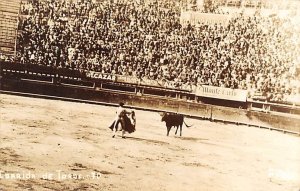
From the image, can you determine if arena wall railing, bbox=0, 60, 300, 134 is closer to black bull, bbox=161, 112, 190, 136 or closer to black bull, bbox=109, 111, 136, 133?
black bull, bbox=161, 112, 190, 136

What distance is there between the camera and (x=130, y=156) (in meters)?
4.70

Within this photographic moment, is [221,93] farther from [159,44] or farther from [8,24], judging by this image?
[8,24]

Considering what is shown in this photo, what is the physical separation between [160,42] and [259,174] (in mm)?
1679

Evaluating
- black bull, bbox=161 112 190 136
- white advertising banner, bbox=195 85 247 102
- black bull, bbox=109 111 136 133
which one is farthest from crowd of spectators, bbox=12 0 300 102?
black bull, bbox=109 111 136 133

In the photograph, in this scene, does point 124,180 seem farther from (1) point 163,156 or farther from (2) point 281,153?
(2) point 281,153

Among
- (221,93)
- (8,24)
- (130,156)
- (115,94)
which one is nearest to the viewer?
(130,156)

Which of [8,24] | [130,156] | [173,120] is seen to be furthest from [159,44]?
Answer: [8,24]

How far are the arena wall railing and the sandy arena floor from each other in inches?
11.0

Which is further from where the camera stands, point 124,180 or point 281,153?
point 281,153

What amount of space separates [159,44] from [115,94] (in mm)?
867

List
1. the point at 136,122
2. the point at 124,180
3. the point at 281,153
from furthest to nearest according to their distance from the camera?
the point at 136,122 → the point at 281,153 → the point at 124,180

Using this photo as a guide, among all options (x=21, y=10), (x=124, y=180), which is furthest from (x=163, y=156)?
(x=21, y=10)

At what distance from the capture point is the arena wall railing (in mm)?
5422

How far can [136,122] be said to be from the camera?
534 centimetres
